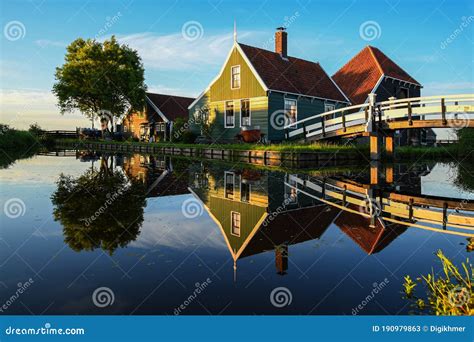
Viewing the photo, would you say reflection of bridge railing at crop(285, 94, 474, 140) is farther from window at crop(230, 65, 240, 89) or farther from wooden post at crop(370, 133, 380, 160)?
window at crop(230, 65, 240, 89)

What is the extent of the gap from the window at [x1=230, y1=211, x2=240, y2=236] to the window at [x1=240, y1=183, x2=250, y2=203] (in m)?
1.52

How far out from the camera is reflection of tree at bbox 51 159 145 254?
611 centimetres

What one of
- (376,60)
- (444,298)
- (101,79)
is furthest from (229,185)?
(101,79)

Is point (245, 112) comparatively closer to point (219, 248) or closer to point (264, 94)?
point (264, 94)

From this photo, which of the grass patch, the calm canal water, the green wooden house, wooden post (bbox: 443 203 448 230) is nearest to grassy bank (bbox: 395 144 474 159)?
the green wooden house

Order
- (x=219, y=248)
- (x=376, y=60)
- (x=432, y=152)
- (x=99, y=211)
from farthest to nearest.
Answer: (x=376, y=60) → (x=432, y=152) → (x=99, y=211) → (x=219, y=248)

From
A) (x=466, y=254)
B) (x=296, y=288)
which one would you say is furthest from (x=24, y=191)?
(x=466, y=254)

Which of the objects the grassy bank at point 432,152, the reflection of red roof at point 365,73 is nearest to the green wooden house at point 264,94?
the reflection of red roof at point 365,73

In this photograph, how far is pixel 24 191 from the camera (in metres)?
11.1

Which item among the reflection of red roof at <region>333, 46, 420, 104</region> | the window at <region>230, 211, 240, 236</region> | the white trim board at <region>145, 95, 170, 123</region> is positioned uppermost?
the reflection of red roof at <region>333, 46, 420, 104</region>

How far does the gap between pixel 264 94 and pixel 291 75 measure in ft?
12.6

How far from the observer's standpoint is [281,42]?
98.2ft

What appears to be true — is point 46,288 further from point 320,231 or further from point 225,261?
point 320,231

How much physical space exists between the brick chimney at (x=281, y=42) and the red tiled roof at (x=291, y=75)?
491mm
